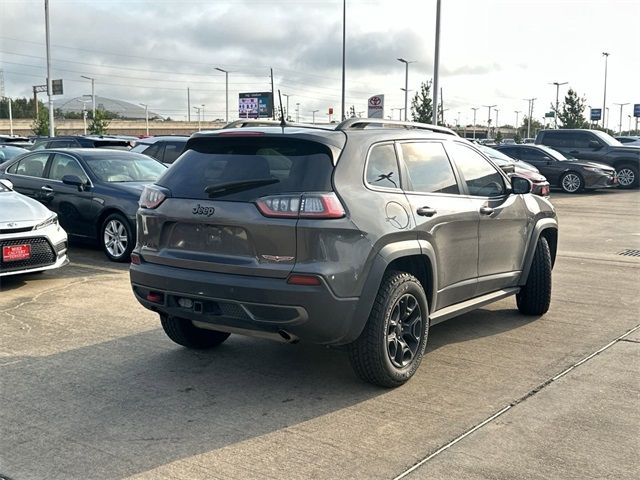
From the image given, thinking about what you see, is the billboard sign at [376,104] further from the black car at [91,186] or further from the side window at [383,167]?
the side window at [383,167]

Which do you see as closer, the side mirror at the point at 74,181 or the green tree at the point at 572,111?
the side mirror at the point at 74,181

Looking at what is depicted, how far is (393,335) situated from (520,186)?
2.21 m

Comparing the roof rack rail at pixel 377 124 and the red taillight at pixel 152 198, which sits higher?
the roof rack rail at pixel 377 124

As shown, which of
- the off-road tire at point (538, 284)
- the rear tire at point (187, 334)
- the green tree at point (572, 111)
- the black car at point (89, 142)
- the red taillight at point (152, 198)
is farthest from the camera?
the green tree at point (572, 111)

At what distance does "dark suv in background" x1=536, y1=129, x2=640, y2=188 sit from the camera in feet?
73.9

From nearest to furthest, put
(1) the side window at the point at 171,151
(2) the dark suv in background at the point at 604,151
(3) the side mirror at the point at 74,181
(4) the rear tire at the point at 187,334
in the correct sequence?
(4) the rear tire at the point at 187,334
(3) the side mirror at the point at 74,181
(1) the side window at the point at 171,151
(2) the dark suv in background at the point at 604,151

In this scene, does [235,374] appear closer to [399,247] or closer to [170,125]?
[399,247]

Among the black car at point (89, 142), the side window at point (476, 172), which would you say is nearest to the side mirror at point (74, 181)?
the black car at point (89, 142)

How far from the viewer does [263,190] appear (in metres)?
4.19

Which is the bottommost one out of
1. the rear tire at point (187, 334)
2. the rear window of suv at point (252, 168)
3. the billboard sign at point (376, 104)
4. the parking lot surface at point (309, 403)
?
the parking lot surface at point (309, 403)

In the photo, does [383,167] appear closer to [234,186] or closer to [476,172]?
[234,186]

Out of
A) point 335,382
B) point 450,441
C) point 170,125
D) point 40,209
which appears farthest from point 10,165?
point 170,125

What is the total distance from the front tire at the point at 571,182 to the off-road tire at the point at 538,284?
1580 cm

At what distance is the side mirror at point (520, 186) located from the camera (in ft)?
19.3
